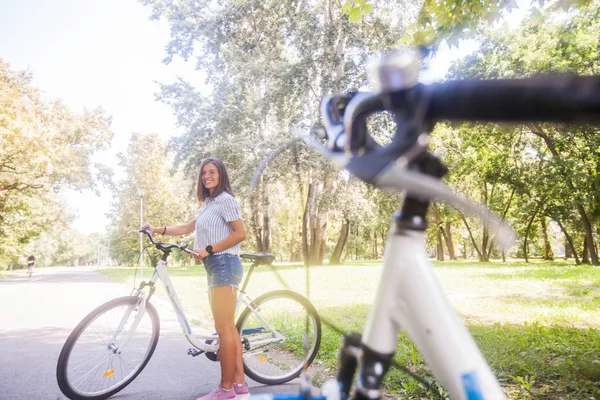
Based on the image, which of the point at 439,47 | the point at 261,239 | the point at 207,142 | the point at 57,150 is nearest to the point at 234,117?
the point at 207,142

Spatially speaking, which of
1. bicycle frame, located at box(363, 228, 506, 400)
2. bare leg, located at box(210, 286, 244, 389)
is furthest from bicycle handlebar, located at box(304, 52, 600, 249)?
bare leg, located at box(210, 286, 244, 389)

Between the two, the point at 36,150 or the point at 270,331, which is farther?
the point at 36,150

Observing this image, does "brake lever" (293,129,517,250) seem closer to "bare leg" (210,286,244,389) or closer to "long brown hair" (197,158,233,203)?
"bare leg" (210,286,244,389)

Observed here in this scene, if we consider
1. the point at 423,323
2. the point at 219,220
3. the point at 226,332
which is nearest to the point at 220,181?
the point at 219,220

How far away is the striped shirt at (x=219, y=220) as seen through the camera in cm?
391

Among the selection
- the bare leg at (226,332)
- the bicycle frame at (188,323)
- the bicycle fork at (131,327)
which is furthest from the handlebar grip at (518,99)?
the bicycle fork at (131,327)

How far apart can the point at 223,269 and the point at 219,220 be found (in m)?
0.42

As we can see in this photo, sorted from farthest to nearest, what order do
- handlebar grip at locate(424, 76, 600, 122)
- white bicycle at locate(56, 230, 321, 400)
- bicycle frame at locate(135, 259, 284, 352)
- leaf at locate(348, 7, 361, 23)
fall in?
leaf at locate(348, 7, 361, 23) → bicycle frame at locate(135, 259, 284, 352) → white bicycle at locate(56, 230, 321, 400) → handlebar grip at locate(424, 76, 600, 122)

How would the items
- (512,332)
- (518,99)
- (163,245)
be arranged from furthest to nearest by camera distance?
(512,332) < (163,245) < (518,99)

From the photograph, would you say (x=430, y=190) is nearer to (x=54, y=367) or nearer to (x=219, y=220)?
(x=219, y=220)

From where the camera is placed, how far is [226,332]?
3.85m

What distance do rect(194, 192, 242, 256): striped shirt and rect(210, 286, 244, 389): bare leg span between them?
35 centimetres

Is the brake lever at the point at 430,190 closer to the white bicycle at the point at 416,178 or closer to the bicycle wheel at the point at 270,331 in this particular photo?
the white bicycle at the point at 416,178

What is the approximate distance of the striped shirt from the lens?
3.91 meters
